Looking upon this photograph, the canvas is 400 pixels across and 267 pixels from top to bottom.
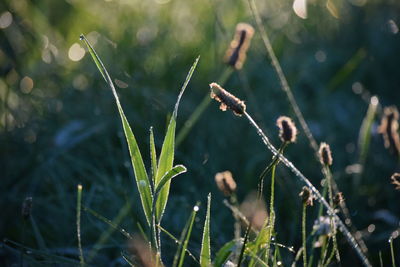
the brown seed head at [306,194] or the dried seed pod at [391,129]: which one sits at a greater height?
the dried seed pod at [391,129]

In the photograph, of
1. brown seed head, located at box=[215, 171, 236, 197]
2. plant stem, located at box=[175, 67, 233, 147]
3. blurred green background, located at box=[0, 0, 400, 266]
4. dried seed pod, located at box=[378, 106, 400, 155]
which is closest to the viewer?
brown seed head, located at box=[215, 171, 236, 197]

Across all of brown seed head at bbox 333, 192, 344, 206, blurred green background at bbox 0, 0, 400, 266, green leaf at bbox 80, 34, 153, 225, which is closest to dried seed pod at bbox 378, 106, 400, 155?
blurred green background at bbox 0, 0, 400, 266

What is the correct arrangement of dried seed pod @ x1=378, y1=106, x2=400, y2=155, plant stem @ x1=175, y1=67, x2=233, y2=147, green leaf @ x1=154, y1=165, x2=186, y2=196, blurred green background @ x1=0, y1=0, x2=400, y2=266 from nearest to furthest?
green leaf @ x1=154, y1=165, x2=186, y2=196 < dried seed pod @ x1=378, y1=106, x2=400, y2=155 < blurred green background @ x1=0, y1=0, x2=400, y2=266 < plant stem @ x1=175, y1=67, x2=233, y2=147

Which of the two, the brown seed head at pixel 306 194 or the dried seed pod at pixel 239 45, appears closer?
the brown seed head at pixel 306 194

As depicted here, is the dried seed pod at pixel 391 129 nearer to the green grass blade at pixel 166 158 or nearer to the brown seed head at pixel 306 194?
the brown seed head at pixel 306 194

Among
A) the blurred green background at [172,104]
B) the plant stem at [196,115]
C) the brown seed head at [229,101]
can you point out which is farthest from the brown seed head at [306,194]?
the plant stem at [196,115]

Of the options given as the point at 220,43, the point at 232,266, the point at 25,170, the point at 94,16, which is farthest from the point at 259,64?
the point at 232,266

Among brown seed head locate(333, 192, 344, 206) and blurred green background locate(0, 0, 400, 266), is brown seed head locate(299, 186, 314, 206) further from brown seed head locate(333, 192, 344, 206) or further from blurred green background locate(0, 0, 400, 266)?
blurred green background locate(0, 0, 400, 266)

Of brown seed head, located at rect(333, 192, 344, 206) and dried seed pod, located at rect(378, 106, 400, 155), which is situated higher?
dried seed pod, located at rect(378, 106, 400, 155)
